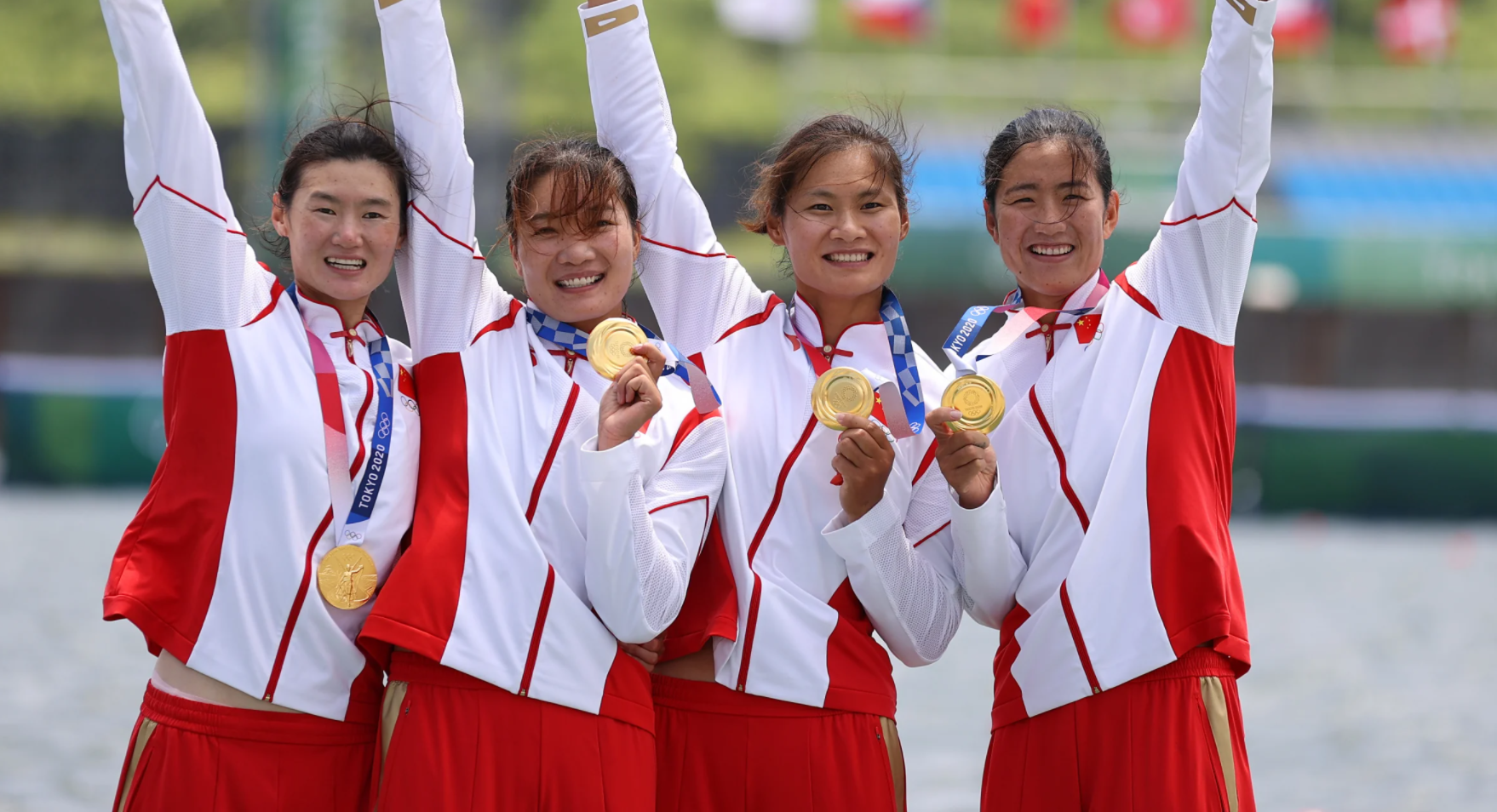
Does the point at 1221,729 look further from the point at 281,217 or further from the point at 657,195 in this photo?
the point at 281,217

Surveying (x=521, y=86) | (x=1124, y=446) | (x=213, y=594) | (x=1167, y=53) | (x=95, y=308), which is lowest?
(x=213, y=594)

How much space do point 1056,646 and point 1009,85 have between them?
25061 mm

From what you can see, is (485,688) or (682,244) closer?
(485,688)

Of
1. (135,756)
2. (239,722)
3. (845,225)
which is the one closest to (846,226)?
(845,225)

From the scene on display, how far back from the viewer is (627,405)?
2979 millimetres

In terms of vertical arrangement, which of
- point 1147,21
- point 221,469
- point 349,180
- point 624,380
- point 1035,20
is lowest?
point 221,469

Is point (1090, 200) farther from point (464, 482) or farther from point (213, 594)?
point (213, 594)

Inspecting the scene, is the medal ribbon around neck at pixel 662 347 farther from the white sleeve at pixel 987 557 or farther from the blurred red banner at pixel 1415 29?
the blurred red banner at pixel 1415 29

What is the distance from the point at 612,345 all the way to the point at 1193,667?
131 cm

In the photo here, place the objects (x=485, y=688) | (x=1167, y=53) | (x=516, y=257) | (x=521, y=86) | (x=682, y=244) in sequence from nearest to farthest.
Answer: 1. (x=485, y=688)
2. (x=516, y=257)
3. (x=682, y=244)
4. (x=521, y=86)
5. (x=1167, y=53)

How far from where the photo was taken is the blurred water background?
26.9 feet

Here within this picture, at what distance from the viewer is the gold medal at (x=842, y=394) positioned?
3064 millimetres

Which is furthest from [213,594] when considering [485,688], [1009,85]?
[1009,85]

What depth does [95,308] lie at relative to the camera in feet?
67.9
